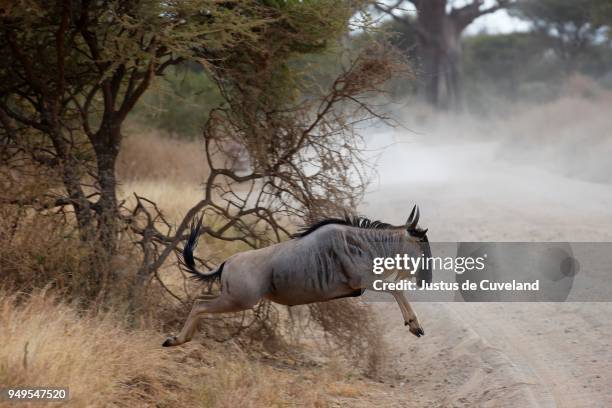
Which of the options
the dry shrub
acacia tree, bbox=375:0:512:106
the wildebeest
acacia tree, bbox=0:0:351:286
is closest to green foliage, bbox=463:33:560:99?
acacia tree, bbox=375:0:512:106

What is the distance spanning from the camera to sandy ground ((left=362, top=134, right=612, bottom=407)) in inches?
327

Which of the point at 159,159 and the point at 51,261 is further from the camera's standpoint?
the point at 159,159

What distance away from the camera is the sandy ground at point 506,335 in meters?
8.30

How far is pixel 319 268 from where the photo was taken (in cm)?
683

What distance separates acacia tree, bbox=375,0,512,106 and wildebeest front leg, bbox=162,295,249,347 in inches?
1422

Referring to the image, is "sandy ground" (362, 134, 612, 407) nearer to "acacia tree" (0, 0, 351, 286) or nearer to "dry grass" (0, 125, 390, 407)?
"dry grass" (0, 125, 390, 407)

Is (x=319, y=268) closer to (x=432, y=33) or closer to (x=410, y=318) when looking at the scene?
(x=410, y=318)

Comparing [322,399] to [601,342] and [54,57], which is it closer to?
[601,342]

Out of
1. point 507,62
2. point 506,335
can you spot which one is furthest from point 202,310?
point 507,62

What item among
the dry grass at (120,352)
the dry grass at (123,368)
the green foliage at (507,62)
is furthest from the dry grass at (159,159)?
the green foliage at (507,62)

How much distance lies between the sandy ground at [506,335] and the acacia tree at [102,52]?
3.42 metres

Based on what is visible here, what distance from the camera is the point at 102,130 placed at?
9.79m

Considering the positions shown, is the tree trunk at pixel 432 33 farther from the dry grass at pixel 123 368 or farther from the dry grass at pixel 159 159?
the dry grass at pixel 123 368

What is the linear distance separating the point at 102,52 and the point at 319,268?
14.0 ft
